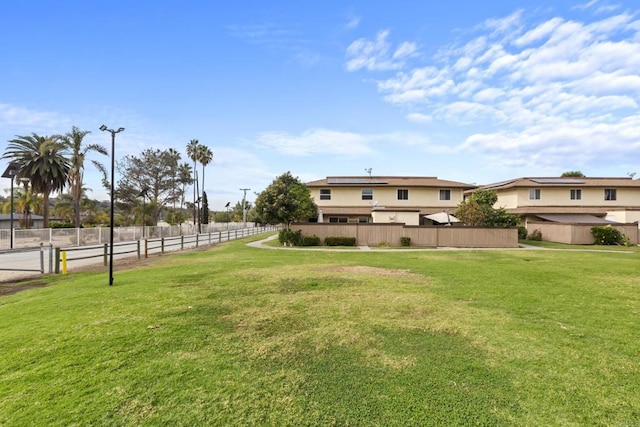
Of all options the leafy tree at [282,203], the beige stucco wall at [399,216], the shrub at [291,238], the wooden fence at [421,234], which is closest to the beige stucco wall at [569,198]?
the wooden fence at [421,234]

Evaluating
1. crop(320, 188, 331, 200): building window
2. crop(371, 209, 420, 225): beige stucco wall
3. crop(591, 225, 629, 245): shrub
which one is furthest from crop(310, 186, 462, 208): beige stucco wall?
crop(591, 225, 629, 245): shrub

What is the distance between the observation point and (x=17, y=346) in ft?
15.9

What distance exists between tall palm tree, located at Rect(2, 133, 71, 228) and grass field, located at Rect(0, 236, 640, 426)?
105 ft

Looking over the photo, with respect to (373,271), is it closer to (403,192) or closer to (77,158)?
(403,192)

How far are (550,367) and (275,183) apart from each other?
23611 millimetres

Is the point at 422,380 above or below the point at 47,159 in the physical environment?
below

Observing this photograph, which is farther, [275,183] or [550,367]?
[275,183]

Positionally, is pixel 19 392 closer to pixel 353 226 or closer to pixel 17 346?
pixel 17 346

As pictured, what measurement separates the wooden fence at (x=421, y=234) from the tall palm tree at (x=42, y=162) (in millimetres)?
27217

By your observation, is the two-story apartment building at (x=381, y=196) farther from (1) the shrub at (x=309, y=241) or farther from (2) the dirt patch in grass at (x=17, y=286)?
(2) the dirt patch in grass at (x=17, y=286)

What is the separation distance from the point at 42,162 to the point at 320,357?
40535mm

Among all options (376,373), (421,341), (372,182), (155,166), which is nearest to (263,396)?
Answer: (376,373)

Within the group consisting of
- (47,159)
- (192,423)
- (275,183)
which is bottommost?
(192,423)

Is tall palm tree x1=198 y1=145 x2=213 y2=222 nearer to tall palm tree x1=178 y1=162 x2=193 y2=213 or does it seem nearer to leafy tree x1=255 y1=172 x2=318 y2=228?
tall palm tree x1=178 y1=162 x2=193 y2=213
